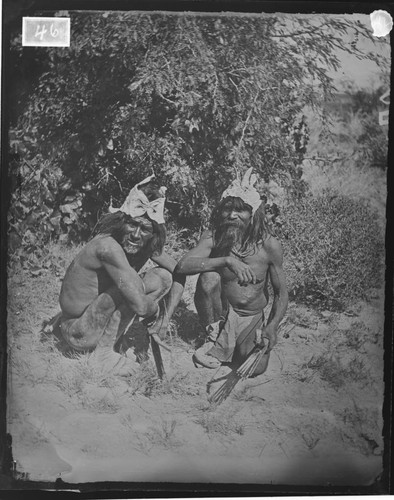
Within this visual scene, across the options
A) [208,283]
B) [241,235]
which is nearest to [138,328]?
[208,283]

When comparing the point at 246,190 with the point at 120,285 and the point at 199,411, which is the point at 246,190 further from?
the point at 199,411

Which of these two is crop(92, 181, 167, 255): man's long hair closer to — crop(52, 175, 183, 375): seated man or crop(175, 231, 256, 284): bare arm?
crop(52, 175, 183, 375): seated man

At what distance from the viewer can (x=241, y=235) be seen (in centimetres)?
268

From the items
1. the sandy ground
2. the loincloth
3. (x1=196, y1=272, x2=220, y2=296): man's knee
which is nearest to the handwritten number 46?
the sandy ground

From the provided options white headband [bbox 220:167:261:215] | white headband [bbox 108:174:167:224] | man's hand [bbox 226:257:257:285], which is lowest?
man's hand [bbox 226:257:257:285]

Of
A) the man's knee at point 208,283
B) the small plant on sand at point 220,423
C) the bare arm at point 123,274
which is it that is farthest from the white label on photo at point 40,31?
the small plant on sand at point 220,423

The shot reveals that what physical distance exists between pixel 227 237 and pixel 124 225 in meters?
0.38

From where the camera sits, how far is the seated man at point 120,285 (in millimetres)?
2656

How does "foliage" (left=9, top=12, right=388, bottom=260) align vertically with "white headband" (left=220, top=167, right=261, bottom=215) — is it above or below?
above

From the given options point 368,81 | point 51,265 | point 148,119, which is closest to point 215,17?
point 148,119

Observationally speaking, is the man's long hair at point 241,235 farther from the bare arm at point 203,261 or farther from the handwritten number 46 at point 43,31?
the handwritten number 46 at point 43,31

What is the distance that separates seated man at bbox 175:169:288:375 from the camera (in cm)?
267

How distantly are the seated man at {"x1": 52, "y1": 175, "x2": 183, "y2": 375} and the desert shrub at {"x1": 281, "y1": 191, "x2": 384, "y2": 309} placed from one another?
1.50 ft

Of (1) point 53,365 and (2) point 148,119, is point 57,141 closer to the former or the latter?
(2) point 148,119
